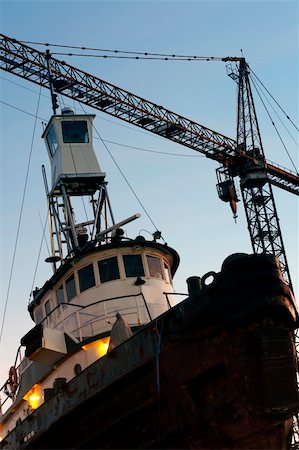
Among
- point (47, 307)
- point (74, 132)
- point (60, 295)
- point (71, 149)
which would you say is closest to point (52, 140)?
point (74, 132)

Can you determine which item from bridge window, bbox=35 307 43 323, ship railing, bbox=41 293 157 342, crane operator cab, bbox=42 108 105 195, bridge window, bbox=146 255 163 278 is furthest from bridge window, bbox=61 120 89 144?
ship railing, bbox=41 293 157 342

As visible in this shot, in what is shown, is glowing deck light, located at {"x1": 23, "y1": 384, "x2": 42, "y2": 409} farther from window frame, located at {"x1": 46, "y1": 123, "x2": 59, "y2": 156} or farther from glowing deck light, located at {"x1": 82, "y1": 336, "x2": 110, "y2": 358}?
window frame, located at {"x1": 46, "y1": 123, "x2": 59, "y2": 156}

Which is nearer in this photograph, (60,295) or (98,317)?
(98,317)

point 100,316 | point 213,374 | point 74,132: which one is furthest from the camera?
point 74,132

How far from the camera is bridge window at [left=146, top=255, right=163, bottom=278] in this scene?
19548 millimetres

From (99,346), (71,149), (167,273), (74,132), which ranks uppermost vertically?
(74,132)

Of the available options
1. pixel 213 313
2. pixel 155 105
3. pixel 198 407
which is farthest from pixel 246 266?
pixel 155 105

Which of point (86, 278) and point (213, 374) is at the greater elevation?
point (86, 278)

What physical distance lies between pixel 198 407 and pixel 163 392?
0.84 metres

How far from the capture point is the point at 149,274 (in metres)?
19.4

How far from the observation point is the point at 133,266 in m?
19.3

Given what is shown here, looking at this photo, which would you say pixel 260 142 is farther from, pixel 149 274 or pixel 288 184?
pixel 149 274

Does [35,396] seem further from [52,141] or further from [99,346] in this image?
[52,141]

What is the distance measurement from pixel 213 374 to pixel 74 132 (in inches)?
561
